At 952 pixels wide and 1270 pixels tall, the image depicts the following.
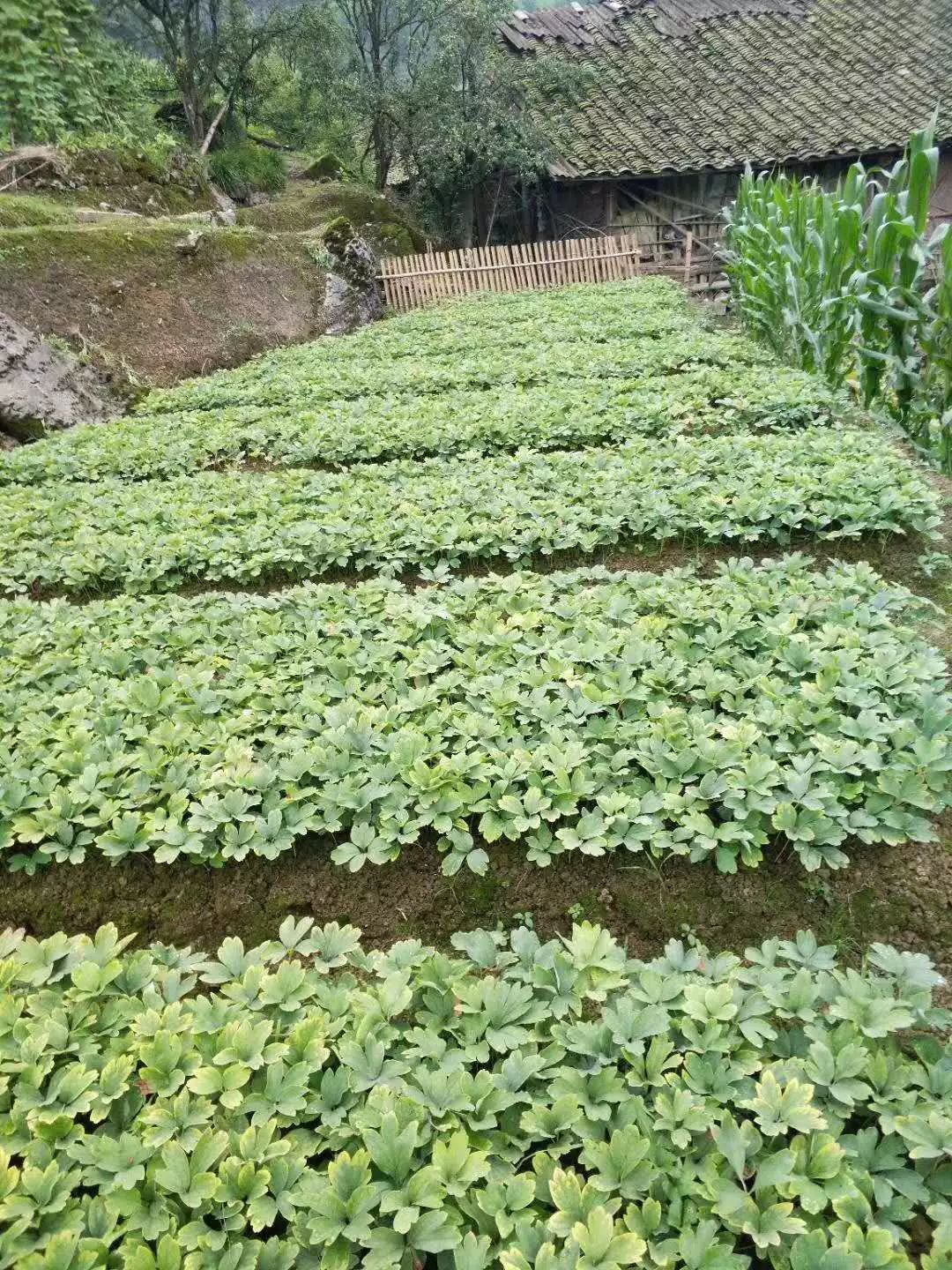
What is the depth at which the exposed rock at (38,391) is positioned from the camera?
8523 millimetres

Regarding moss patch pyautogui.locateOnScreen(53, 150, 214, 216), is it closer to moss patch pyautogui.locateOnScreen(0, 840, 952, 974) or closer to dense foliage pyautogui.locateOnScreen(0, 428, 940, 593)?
dense foliage pyautogui.locateOnScreen(0, 428, 940, 593)

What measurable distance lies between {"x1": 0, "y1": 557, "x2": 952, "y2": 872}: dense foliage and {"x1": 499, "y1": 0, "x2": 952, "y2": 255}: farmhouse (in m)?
20.5

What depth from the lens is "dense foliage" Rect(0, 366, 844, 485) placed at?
20.7ft

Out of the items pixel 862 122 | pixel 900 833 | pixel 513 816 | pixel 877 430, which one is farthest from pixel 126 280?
pixel 862 122

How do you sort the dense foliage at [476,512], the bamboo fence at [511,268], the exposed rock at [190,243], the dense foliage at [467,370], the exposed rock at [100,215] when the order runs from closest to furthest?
the dense foliage at [476,512], the dense foliage at [467,370], the exposed rock at [100,215], the exposed rock at [190,243], the bamboo fence at [511,268]

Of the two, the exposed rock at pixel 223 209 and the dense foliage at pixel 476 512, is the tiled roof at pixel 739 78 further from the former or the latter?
the dense foliage at pixel 476 512

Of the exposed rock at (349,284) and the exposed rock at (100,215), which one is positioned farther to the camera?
the exposed rock at (349,284)

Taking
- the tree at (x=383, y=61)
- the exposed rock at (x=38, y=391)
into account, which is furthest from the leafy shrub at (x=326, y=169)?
the exposed rock at (x=38, y=391)

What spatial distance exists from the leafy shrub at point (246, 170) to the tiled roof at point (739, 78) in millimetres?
7954

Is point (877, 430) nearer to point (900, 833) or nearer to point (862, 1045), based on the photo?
point (900, 833)

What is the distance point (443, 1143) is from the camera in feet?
5.17

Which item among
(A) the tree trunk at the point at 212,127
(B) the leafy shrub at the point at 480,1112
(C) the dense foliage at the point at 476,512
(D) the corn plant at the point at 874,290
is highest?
(A) the tree trunk at the point at 212,127

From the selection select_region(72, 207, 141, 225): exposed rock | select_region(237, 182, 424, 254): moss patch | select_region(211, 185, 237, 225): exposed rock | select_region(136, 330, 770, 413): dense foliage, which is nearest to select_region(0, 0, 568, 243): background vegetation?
select_region(211, 185, 237, 225): exposed rock

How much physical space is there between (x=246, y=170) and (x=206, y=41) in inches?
134
